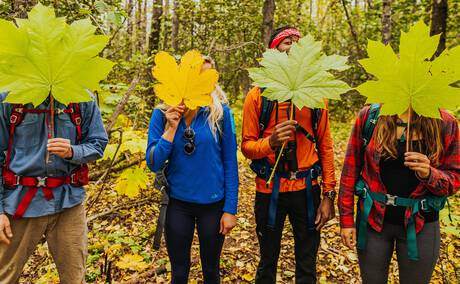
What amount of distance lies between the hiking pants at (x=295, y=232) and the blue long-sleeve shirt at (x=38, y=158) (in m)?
1.29

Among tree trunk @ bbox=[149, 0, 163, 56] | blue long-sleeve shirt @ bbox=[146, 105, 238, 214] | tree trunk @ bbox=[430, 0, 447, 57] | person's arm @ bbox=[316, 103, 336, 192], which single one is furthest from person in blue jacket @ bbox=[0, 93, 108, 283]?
tree trunk @ bbox=[149, 0, 163, 56]

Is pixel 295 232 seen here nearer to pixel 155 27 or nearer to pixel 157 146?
pixel 157 146

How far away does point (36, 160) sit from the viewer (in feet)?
6.88

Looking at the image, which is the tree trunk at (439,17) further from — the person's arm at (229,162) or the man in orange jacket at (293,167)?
the person's arm at (229,162)

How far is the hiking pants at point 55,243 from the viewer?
2.12m

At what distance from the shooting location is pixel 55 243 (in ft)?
7.45

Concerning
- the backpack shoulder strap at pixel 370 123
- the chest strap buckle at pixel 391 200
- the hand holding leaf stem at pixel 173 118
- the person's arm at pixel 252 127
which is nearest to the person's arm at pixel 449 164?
the chest strap buckle at pixel 391 200

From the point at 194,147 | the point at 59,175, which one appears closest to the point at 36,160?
the point at 59,175

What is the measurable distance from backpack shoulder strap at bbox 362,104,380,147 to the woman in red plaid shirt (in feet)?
0.05

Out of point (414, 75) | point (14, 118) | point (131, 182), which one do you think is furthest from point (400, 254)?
point (131, 182)

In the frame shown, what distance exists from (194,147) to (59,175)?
0.88m

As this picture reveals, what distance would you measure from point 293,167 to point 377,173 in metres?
0.59

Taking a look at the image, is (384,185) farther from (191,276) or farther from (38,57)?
(191,276)

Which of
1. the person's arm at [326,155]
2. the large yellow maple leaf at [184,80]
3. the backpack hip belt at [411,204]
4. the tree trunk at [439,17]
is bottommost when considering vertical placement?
the backpack hip belt at [411,204]
